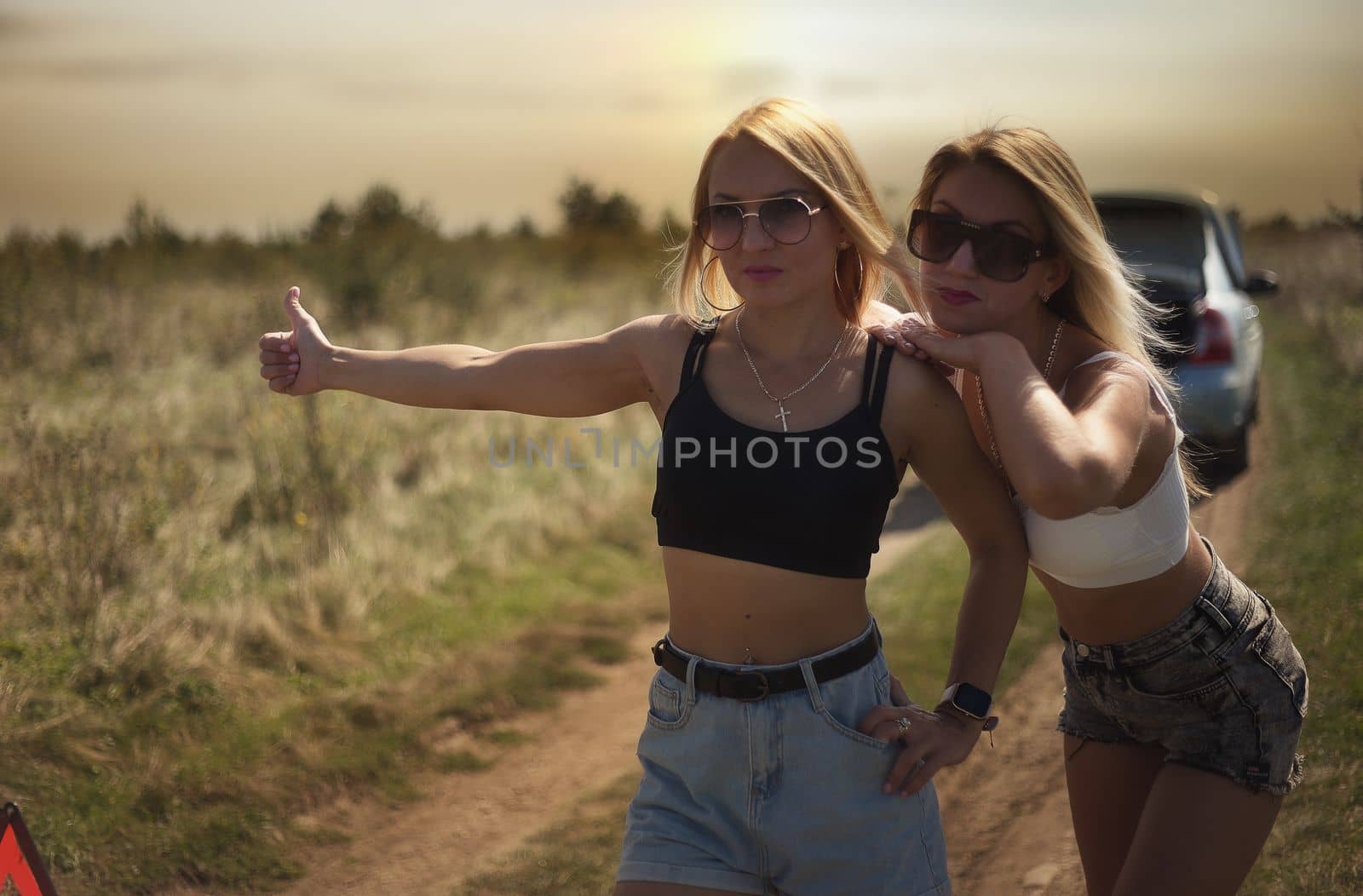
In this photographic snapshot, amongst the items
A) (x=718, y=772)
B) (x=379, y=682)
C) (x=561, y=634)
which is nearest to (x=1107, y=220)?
(x=561, y=634)

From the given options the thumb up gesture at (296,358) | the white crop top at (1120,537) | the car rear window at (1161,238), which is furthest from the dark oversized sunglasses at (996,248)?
A: the car rear window at (1161,238)

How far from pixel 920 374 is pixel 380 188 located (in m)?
17.9

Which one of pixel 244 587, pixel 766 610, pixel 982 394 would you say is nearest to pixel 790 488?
pixel 766 610

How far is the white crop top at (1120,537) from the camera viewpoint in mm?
2316

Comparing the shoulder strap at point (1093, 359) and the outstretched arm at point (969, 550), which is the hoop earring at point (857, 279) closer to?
the outstretched arm at point (969, 550)

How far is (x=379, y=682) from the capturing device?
5457 mm

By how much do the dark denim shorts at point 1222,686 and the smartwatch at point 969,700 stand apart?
32 cm

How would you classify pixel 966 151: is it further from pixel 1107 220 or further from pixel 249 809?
pixel 1107 220

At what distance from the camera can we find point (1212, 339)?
8133mm

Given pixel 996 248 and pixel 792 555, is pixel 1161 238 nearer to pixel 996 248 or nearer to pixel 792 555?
pixel 996 248

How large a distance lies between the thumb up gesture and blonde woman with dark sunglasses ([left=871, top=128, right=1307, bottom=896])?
55.1 inches

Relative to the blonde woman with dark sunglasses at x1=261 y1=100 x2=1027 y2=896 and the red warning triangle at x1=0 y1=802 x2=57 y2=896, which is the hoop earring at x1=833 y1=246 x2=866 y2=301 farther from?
the red warning triangle at x1=0 y1=802 x2=57 y2=896

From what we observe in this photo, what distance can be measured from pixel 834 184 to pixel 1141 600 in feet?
3.50

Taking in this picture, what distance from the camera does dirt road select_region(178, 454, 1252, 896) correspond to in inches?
157
